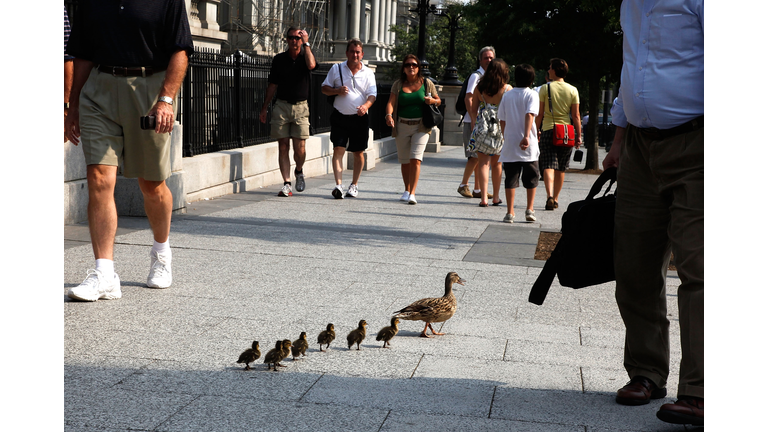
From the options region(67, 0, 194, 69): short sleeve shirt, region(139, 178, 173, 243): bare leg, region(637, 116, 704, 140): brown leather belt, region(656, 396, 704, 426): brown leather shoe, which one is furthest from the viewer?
region(139, 178, 173, 243): bare leg

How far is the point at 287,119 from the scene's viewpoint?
11.8 metres

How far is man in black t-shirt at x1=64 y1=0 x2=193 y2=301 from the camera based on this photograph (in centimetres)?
537

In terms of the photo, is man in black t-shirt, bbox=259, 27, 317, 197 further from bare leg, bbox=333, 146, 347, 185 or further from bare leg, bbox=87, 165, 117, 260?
bare leg, bbox=87, 165, 117, 260

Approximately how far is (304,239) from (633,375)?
477cm

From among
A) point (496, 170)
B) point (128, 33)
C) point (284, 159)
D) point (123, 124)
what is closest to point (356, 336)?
point (123, 124)

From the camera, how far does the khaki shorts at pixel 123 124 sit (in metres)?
5.41

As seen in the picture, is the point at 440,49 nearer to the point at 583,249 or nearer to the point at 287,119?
the point at 287,119

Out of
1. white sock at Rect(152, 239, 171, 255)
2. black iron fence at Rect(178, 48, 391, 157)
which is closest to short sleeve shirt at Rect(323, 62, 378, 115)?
black iron fence at Rect(178, 48, 391, 157)

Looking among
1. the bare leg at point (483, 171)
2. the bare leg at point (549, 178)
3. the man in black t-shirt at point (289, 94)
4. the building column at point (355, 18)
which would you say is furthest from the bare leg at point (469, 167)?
the building column at point (355, 18)

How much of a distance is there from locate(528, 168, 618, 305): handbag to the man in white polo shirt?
8.07m

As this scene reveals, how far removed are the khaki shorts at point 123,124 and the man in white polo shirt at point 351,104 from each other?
6378 millimetres
